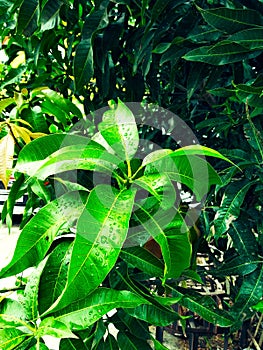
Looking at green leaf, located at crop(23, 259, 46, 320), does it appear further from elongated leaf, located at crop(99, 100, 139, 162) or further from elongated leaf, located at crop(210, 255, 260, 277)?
elongated leaf, located at crop(210, 255, 260, 277)

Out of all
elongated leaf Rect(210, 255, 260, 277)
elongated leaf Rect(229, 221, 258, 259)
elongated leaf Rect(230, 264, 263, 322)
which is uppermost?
elongated leaf Rect(229, 221, 258, 259)

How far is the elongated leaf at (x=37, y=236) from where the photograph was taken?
45cm

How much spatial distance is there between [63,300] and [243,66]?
0.45 metres

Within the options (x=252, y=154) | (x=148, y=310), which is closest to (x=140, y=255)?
(x=148, y=310)

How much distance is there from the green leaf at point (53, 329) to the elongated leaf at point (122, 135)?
7.1 inches

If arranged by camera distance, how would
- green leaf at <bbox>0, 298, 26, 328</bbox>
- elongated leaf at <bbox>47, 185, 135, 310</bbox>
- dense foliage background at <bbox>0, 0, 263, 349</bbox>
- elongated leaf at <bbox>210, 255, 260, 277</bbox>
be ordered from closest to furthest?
elongated leaf at <bbox>47, 185, 135, 310</bbox>, green leaf at <bbox>0, 298, 26, 328</bbox>, dense foliage background at <bbox>0, 0, 263, 349</bbox>, elongated leaf at <bbox>210, 255, 260, 277</bbox>

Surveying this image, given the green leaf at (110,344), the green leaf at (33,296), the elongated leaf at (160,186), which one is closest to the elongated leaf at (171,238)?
the elongated leaf at (160,186)

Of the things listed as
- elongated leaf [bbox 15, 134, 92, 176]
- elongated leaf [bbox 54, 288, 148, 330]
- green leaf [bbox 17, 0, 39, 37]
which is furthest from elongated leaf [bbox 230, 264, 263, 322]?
green leaf [bbox 17, 0, 39, 37]

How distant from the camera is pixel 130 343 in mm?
599

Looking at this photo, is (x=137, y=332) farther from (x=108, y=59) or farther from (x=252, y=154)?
(x=108, y=59)

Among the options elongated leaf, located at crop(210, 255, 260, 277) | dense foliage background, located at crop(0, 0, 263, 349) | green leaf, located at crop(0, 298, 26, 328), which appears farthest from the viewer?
elongated leaf, located at crop(210, 255, 260, 277)

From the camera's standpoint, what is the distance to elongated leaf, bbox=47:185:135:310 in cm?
37

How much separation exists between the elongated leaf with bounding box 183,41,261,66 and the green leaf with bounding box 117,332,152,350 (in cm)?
39

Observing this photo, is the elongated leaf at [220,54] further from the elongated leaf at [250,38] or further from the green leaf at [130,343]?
the green leaf at [130,343]
